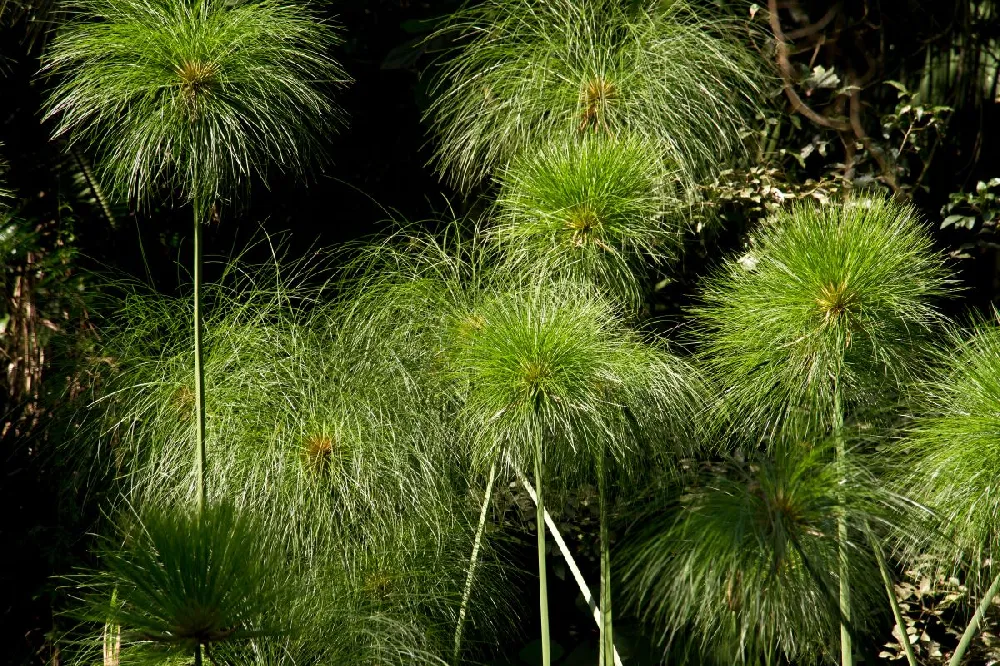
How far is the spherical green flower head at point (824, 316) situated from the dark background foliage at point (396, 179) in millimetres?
722

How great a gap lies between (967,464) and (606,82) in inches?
37.1

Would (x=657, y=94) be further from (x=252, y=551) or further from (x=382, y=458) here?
(x=252, y=551)

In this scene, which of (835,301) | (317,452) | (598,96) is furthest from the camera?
(598,96)

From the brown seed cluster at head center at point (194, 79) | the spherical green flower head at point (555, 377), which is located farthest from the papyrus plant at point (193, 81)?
the spherical green flower head at point (555, 377)

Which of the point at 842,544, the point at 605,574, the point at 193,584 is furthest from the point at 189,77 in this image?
the point at 842,544

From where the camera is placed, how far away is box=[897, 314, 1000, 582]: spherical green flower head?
5.48 ft

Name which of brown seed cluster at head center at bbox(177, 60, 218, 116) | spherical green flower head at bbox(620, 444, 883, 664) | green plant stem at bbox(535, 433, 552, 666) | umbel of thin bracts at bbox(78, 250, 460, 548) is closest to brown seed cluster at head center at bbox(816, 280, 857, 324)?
spherical green flower head at bbox(620, 444, 883, 664)

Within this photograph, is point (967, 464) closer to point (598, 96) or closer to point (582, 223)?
point (582, 223)

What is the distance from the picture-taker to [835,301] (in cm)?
174

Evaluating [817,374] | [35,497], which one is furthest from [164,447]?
[817,374]

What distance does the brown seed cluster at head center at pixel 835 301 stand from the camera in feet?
5.69

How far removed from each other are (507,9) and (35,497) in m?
1.83

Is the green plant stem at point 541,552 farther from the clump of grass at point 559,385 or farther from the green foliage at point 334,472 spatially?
the green foliage at point 334,472

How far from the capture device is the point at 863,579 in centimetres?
178
